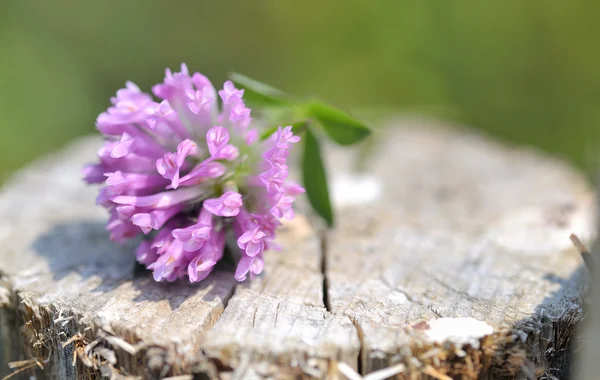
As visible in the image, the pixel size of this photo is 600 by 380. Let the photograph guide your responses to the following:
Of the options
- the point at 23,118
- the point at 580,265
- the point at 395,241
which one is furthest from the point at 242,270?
the point at 23,118

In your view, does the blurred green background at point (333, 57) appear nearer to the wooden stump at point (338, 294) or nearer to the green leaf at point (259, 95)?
the wooden stump at point (338, 294)

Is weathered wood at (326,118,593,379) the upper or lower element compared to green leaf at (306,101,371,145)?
lower

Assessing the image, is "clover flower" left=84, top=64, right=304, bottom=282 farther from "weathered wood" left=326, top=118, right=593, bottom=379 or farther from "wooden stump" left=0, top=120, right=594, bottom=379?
"weathered wood" left=326, top=118, right=593, bottom=379

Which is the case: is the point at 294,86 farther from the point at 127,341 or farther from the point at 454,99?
the point at 127,341

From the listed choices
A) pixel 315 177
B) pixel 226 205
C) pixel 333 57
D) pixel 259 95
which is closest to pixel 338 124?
pixel 315 177

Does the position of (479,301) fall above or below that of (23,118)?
above

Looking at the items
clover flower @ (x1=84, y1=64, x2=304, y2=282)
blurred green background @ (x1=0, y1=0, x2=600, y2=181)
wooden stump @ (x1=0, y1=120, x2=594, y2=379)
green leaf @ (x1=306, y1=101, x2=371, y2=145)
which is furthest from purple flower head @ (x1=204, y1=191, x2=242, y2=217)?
blurred green background @ (x1=0, y1=0, x2=600, y2=181)

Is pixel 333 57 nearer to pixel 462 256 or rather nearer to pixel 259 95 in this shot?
pixel 259 95
